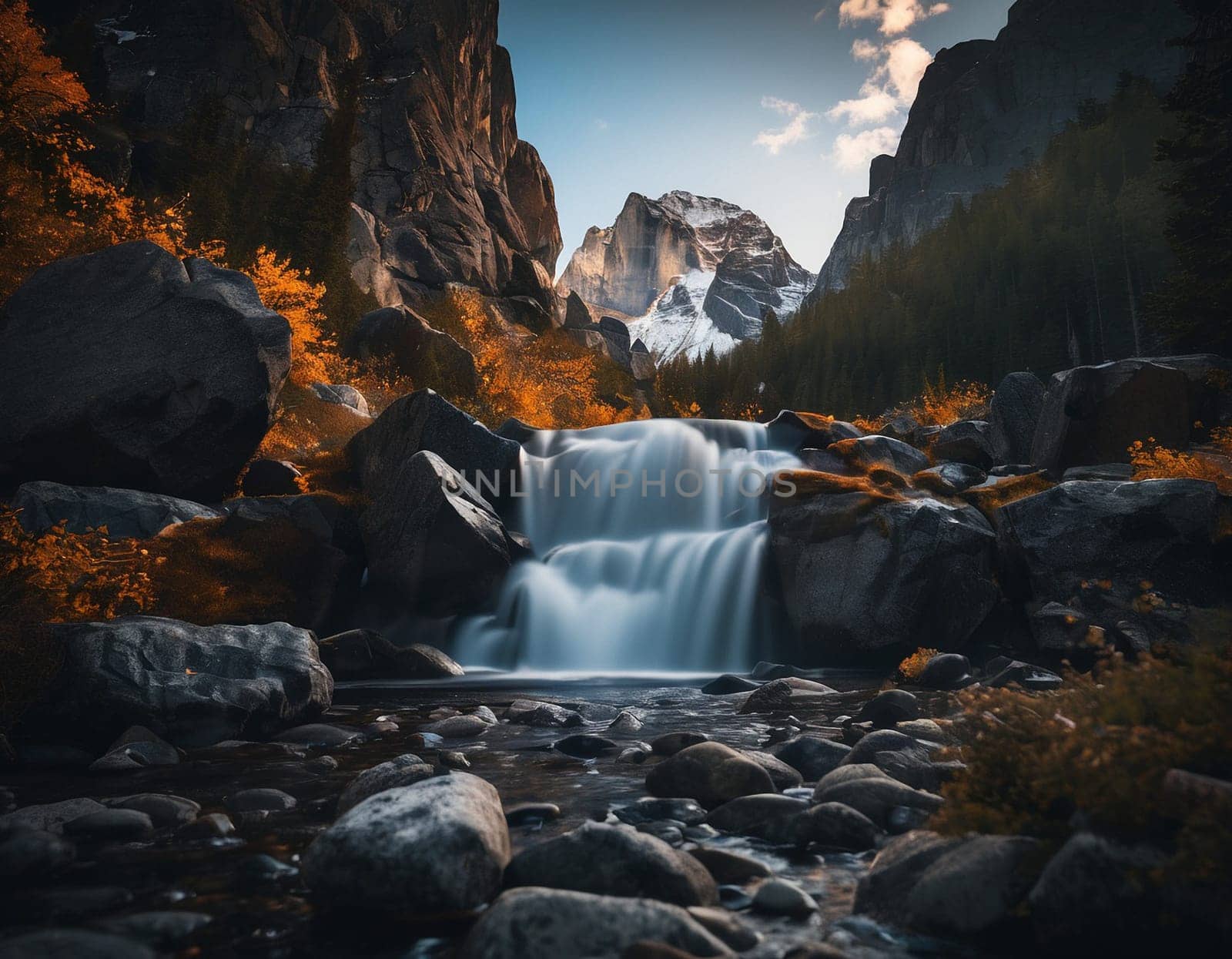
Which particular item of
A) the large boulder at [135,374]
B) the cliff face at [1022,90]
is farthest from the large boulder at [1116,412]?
the cliff face at [1022,90]

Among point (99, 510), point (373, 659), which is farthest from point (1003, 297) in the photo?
point (99, 510)

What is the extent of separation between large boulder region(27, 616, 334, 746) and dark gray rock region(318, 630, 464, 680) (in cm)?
447

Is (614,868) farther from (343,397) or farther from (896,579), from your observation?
(343,397)

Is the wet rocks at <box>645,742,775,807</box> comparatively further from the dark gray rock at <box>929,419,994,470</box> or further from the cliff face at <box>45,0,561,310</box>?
the cliff face at <box>45,0,561,310</box>

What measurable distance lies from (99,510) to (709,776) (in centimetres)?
1523

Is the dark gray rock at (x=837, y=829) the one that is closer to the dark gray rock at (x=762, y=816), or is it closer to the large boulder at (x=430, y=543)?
the dark gray rock at (x=762, y=816)

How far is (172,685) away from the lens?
895cm

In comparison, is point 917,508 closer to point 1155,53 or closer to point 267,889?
point 267,889

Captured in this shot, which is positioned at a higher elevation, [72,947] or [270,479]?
[270,479]

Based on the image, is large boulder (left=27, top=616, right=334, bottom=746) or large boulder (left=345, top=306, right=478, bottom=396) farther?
large boulder (left=345, top=306, right=478, bottom=396)

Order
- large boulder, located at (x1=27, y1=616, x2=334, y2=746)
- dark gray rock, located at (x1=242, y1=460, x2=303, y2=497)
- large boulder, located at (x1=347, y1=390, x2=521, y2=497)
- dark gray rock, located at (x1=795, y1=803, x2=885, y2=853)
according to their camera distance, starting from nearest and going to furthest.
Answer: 1. dark gray rock, located at (x1=795, y1=803, x2=885, y2=853)
2. large boulder, located at (x1=27, y1=616, x2=334, y2=746)
3. dark gray rock, located at (x1=242, y1=460, x2=303, y2=497)
4. large boulder, located at (x1=347, y1=390, x2=521, y2=497)

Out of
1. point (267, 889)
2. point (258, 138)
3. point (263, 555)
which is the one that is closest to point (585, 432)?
point (263, 555)

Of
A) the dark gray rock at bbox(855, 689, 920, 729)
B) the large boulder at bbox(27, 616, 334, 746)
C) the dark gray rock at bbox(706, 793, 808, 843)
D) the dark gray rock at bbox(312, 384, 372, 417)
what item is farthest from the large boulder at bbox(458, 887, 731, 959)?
the dark gray rock at bbox(312, 384, 372, 417)

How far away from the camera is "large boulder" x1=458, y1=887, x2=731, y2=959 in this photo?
135 inches
